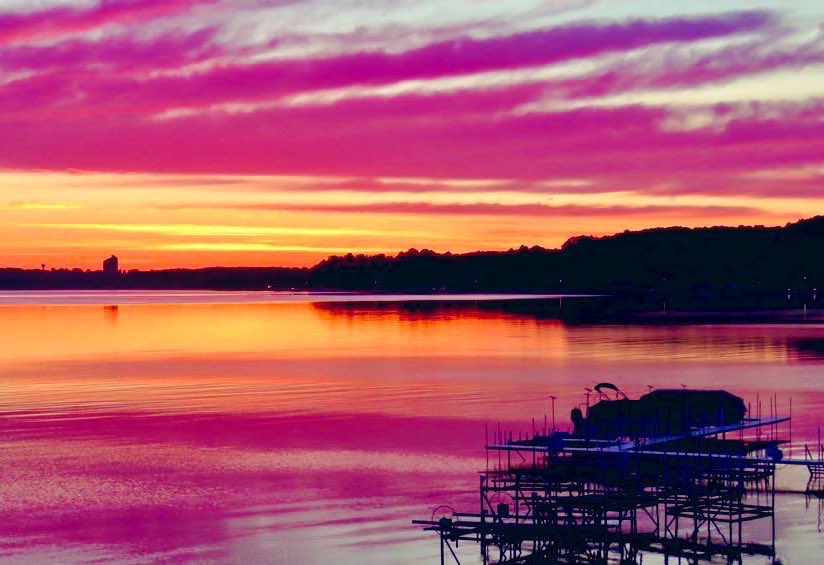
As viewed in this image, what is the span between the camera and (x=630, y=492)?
43.0 metres

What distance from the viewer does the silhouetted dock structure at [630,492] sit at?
37.4 m

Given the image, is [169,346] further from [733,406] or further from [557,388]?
[733,406]

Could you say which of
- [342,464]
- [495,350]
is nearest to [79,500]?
[342,464]

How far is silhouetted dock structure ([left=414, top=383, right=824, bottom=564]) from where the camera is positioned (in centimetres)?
3738

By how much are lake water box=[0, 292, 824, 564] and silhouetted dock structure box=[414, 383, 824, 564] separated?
144 centimetres

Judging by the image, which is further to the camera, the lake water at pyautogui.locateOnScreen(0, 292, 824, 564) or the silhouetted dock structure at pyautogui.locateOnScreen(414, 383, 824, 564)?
the lake water at pyautogui.locateOnScreen(0, 292, 824, 564)

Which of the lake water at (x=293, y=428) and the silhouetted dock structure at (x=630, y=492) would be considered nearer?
the silhouetted dock structure at (x=630, y=492)

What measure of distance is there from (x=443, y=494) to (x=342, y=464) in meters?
9.03

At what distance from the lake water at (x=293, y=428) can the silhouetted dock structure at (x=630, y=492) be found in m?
1.44

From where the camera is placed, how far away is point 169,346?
140 metres

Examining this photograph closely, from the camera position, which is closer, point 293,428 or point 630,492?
point 630,492

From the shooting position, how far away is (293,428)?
2699 inches

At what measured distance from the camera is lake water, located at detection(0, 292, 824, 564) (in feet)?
136

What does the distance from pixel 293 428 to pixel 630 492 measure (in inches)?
1152
